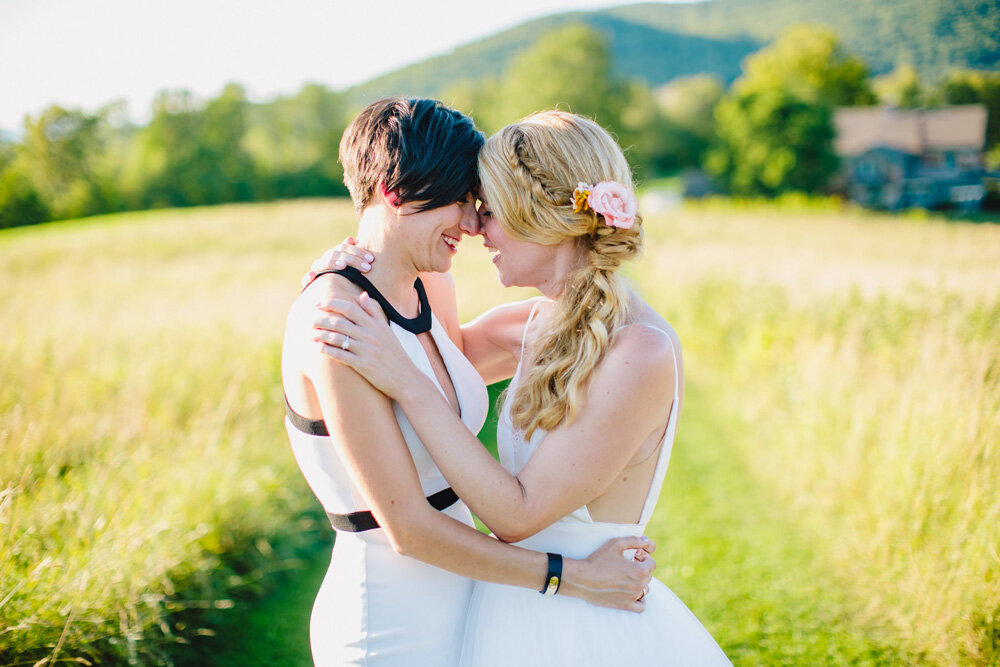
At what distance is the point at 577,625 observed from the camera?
199cm

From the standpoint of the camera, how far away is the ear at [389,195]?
6.44ft

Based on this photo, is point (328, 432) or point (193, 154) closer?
point (328, 432)

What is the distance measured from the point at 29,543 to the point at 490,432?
4.82m

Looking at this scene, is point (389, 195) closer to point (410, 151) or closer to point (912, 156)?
point (410, 151)

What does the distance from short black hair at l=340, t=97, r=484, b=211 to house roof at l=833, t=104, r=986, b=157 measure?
7.29 m

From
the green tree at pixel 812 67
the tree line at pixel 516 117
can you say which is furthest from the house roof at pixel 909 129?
the green tree at pixel 812 67

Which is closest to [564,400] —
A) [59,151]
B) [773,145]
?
[59,151]

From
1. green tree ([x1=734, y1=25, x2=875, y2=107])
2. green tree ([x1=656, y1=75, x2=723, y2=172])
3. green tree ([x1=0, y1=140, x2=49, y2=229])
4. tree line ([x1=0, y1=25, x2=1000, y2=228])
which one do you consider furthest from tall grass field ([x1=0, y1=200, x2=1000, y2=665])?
green tree ([x1=656, y1=75, x2=723, y2=172])

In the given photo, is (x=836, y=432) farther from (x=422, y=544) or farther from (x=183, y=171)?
(x=183, y=171)

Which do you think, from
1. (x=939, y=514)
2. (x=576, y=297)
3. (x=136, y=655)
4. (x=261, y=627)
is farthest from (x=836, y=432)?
(x=136, y=655)

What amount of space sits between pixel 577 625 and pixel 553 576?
21 centimetres

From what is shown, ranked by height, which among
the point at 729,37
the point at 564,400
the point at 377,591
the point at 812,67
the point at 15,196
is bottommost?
the point at 377,591

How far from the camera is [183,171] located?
37375mm

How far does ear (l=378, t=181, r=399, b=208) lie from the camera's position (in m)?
1.96
